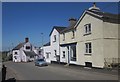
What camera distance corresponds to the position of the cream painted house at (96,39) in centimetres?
2388

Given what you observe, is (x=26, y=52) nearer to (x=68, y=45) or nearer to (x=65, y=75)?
(x=68, y=45)

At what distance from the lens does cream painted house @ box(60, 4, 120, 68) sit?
23.9 m

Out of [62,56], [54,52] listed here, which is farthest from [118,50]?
[54,52]

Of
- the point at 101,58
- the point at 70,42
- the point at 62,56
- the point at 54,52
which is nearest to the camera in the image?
the point at 101,58

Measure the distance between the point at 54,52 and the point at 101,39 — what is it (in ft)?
63.0

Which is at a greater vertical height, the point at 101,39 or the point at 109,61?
the point at 101,39

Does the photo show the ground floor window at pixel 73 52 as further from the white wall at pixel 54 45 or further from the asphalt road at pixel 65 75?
the asphalt road at pixel 65 75

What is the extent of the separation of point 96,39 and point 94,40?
0.47 m

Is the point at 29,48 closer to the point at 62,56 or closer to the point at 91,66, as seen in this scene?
the point at 62,56

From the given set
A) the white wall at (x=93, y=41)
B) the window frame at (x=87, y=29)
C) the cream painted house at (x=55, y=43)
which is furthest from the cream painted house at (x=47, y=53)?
the window frame at (x=87, y=29)

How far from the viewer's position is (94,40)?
2534 centimetres

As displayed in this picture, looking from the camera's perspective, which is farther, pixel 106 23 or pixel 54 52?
pixel 54 52

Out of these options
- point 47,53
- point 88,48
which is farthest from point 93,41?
point 47,53

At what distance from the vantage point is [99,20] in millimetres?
24531
